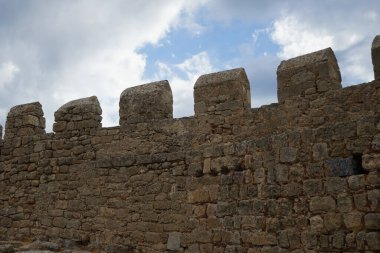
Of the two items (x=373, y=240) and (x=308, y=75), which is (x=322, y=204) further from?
(x=308, y=75)

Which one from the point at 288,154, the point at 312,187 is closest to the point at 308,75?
the point at 288,154

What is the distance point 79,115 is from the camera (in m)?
8.12

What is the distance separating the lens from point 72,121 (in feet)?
26.9

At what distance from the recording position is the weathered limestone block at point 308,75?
6098mm

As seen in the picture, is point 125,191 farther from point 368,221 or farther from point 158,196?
point 368,221

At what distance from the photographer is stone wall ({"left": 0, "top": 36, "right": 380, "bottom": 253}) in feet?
15.2

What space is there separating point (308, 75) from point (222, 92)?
4.32ft

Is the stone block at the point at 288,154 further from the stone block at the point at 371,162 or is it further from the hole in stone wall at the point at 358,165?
the stone block at the point at 371,162

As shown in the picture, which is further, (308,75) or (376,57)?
(308,75)

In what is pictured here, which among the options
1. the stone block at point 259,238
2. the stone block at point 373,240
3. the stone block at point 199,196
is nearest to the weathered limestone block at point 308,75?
the stone block at point 199,196

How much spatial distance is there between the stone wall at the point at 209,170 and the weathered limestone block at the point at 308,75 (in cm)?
1

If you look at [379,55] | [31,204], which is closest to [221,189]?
[379,55]

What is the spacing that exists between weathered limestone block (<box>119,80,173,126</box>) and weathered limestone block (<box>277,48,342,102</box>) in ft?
6.28

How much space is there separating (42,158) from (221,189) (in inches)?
159
